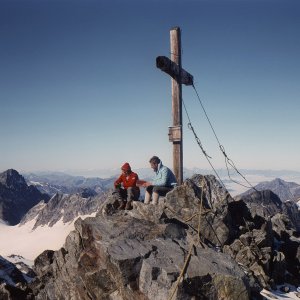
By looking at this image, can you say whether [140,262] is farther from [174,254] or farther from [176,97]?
[176,97]

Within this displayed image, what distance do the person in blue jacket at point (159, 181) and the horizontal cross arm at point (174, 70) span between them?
4.11 meters

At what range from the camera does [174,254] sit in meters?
9.88

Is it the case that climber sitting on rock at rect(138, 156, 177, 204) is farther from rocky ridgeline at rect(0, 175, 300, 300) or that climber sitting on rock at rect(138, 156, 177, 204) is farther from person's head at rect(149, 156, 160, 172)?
rocky ridgeline at rect(0, 175, 300, 300)

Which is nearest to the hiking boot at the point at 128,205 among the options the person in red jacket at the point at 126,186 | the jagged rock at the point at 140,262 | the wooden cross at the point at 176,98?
the person in red jacket at the point at 126,186

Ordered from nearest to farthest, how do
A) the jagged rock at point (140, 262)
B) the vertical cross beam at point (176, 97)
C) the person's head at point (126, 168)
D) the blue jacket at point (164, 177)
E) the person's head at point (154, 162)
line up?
1. the jagged rock at point (140, 262)
2. the blue jacket at point (164, 177)
3. the person's head at point (154, 162)
4. the vertical cross beam at point (176, 97)
5. the person's head at point (126, 168)

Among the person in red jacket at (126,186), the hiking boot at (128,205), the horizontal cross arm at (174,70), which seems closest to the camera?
the horizontal cross arm at (174,70)

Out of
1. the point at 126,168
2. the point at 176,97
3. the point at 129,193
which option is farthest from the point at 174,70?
the point at 129,193

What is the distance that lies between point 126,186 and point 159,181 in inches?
74.2

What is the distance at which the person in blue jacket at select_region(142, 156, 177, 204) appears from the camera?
15.1 metres

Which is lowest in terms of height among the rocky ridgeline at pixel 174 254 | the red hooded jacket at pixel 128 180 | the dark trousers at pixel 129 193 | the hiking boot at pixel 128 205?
the rocky ridgeline at pixel 174 254

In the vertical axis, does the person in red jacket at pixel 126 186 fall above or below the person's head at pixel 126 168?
below

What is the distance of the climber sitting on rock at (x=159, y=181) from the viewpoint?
15148 millimetres

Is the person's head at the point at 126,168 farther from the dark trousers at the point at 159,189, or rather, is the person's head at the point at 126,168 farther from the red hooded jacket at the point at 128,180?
the dark trousers at the point at 159,189

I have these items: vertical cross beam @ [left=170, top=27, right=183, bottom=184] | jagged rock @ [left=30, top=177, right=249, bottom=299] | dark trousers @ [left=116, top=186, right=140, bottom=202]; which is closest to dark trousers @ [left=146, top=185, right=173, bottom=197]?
dark trousers @ [left=116, top=186, right=140, bottom=202]
